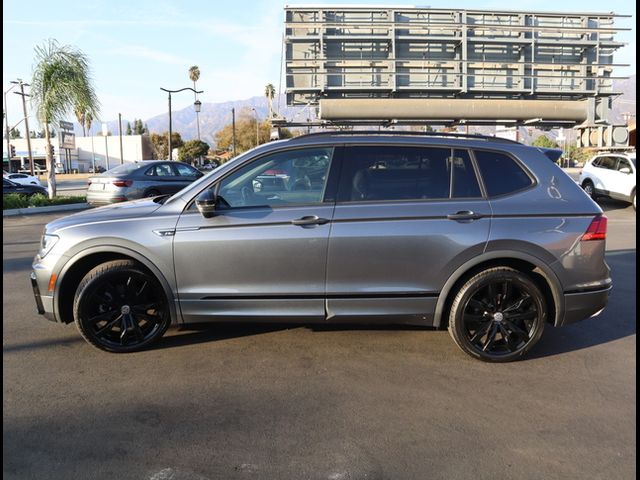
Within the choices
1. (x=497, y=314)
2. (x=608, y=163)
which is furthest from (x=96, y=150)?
(x=497, y=314)

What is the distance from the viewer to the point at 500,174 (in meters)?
4.13

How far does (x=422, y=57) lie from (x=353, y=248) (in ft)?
62.6

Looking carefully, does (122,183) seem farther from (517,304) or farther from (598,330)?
(598,330)

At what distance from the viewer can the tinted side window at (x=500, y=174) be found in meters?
4.09

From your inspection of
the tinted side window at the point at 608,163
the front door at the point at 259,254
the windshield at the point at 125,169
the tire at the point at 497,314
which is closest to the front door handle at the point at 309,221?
the front door at the point at 259,254

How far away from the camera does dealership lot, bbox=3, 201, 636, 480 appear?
2719mm

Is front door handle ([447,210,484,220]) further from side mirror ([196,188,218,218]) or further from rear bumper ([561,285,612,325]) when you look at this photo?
side mirror ([196,188,218,218])

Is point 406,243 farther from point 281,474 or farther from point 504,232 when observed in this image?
point 281,474

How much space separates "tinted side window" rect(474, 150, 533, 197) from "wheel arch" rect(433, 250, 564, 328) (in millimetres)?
534

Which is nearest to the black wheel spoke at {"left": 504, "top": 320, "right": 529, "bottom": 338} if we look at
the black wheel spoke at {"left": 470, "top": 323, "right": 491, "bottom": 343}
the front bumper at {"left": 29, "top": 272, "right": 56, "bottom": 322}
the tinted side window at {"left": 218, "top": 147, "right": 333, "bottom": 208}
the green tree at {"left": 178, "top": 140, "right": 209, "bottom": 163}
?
the black wheel spoke at {"left": 470, "top": 323, "right": 491, "bottom": 343}

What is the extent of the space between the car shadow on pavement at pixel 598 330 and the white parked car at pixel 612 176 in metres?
11.6

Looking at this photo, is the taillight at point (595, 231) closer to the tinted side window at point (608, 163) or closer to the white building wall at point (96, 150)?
the tinted side window at point (608, 163)

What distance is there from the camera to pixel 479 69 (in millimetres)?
20719

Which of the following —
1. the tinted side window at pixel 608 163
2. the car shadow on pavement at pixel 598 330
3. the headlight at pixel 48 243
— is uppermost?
the tinted side window at pixel 608 163
